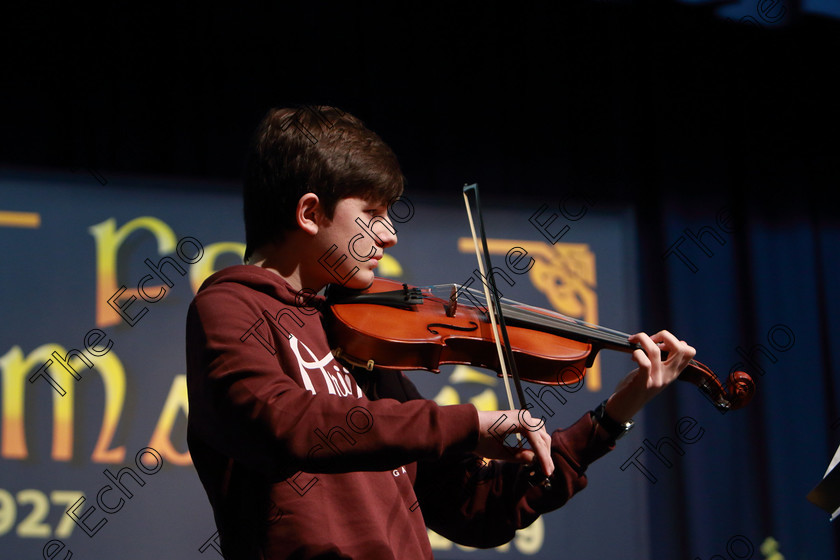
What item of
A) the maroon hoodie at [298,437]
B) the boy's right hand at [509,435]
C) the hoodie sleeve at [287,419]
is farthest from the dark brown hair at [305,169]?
the boy's right hand at [509,435]

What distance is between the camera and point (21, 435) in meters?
1.95

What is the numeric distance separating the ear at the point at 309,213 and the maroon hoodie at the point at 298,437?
3.6 inches

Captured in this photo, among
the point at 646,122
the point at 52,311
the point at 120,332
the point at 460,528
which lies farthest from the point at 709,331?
the point at 52,311

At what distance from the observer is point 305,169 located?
1233mm

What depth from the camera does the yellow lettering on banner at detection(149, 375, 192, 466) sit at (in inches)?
80.8

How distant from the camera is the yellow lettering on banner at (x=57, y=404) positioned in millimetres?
1950

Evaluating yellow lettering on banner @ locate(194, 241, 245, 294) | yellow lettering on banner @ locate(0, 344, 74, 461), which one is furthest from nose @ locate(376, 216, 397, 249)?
yellow lettering on banner @ locate(0, 344, 74, 461)

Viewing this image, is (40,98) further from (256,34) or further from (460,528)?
(460,528)

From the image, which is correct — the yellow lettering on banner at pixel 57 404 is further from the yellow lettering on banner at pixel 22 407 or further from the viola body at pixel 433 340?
the viola body at pixel 433 340

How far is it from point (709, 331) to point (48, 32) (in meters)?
2.14

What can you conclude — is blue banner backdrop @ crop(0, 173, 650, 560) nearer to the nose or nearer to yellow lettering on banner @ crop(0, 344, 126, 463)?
yellow lettering on banner @ crop(0, 344, 126, 463)

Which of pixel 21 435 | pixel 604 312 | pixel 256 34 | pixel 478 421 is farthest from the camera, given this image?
pixel 604 312

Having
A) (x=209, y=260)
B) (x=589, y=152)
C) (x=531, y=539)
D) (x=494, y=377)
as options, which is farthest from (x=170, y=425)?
(x=589, y=152)

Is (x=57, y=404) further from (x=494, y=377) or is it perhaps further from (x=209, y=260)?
(x=494, y=377)
